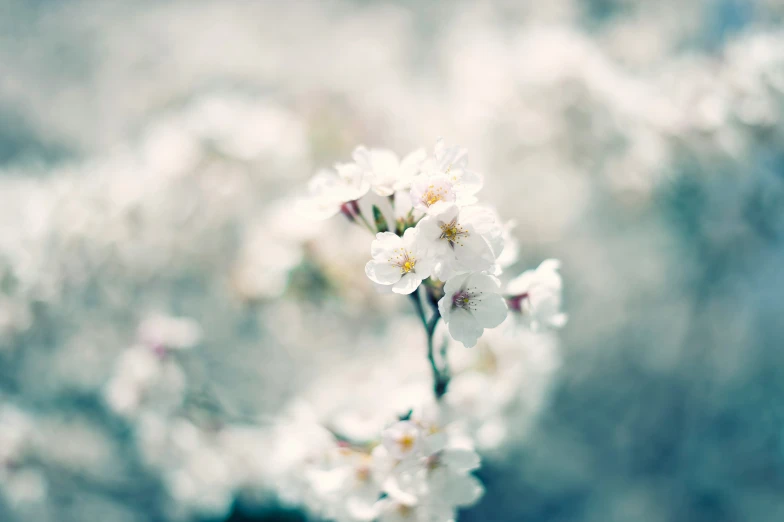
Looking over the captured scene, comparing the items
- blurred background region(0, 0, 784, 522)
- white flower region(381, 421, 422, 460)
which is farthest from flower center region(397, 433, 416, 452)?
blurred background region(0, 0, 784, 522)

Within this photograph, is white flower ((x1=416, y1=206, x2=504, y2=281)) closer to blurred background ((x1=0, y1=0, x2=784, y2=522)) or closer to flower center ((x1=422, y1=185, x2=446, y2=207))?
flower center ((x1=422, y1=185, x2=446, y2=207))

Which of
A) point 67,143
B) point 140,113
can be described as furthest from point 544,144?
point 67,143

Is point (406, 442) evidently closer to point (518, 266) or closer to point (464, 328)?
point (464, 328)

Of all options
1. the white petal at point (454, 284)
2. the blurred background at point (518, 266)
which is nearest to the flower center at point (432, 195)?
the white petal at point (454, 284)

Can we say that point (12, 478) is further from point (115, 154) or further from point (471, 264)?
point (471, 264)

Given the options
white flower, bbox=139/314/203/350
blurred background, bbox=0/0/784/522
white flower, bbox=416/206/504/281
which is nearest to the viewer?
white flower, bbox=416/206/504/281

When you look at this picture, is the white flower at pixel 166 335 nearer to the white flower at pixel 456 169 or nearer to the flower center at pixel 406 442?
the flower center at pixel 406 442

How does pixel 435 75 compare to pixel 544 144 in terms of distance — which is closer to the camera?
pixel 544 144
